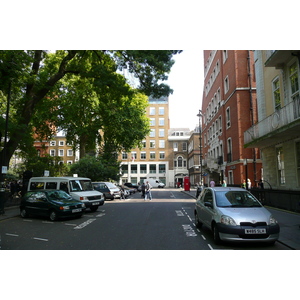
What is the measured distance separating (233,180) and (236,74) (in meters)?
10.9

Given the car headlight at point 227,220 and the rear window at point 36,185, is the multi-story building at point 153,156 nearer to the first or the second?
the rear window at point 36,185

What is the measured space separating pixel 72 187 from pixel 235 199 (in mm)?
10519

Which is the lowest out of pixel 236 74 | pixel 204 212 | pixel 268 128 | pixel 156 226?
pixel 156 226

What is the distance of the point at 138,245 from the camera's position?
772cm

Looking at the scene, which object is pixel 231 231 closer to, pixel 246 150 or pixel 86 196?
pixel 86 196

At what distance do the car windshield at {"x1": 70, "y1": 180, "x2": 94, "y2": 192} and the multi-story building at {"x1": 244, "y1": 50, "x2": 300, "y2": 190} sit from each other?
11140mm

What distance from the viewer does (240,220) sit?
7.52 m

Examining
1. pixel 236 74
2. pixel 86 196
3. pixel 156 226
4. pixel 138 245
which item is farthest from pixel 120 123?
pixel 138 245

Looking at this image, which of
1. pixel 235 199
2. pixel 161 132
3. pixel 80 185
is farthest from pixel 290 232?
pixel 161 132

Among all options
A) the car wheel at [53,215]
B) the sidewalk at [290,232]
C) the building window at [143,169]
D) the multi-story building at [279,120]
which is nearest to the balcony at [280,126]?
the multi-story building at [279,120]

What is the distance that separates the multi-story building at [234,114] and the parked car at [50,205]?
16.9 meters

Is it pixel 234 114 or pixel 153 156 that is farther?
pixel 153 156

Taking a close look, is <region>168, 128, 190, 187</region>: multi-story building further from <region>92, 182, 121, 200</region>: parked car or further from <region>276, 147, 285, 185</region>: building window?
<region>276, 147, 285, 185</region>: building window

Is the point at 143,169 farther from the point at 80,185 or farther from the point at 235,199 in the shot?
the point at 235,199
